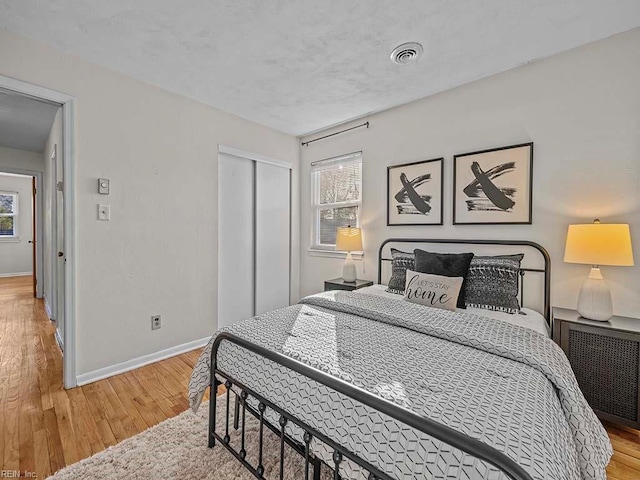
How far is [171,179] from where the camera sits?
9.30 ft

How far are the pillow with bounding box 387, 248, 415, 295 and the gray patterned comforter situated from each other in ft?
2.86

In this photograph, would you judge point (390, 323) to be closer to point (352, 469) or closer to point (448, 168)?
point (352, 469)

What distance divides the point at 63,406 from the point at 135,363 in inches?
23.9

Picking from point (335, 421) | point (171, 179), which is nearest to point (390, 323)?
point (335, 421)

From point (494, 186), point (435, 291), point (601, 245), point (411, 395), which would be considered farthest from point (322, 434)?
point (494, 186)

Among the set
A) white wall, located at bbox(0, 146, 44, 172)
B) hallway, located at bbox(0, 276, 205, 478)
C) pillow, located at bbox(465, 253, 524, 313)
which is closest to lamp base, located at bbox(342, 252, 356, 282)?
pillow, located at bbox(465, 253, 524, 313)

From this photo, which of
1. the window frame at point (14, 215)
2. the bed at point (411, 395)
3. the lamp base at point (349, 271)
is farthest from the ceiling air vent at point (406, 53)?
the window frame at point (14, 215)

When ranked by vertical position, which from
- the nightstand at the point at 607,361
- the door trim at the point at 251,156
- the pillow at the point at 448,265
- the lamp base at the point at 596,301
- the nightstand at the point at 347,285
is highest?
the door trim at the point at 251,156

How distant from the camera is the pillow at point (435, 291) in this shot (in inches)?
83.7

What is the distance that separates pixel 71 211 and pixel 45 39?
1.18 m

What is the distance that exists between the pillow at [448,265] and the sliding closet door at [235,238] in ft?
6.55

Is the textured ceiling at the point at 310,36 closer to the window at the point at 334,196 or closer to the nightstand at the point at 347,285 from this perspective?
the window at the point at 334,196

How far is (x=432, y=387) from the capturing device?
3.55 ft

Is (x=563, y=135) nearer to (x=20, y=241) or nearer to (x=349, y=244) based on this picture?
(x=349, y=244)
